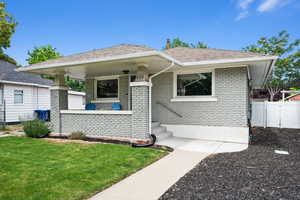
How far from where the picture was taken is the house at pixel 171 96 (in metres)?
6.38

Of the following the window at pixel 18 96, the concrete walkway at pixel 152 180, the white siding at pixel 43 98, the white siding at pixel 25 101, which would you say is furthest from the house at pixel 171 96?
the white siding at pixel 43 98

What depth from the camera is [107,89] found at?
973cm

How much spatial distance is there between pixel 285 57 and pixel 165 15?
1544 centimetres

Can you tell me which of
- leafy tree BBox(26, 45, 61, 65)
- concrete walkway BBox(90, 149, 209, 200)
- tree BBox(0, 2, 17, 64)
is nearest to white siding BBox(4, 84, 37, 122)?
tree BBox(0, 2, 17, 64)

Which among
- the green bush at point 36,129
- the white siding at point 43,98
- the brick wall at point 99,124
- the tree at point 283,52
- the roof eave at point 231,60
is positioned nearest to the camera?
the roof eave at point 231,60

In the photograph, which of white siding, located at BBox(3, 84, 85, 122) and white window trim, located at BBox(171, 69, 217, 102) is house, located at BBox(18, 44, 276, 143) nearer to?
white window trim, located at BBox(171, 69, 217, 102)

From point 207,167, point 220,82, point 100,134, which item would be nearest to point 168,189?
point 207,167

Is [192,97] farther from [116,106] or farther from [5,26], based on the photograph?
[5,26]

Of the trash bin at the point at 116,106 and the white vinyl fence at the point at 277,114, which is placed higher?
the trash bin at the point at 116,106

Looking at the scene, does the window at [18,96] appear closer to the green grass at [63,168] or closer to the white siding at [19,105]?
the white siding at [19,105]

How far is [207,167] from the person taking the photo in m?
4.24

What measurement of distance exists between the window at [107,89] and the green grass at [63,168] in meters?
3.85

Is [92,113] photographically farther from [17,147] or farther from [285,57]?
[285,57]

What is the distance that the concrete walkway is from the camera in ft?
9.59
